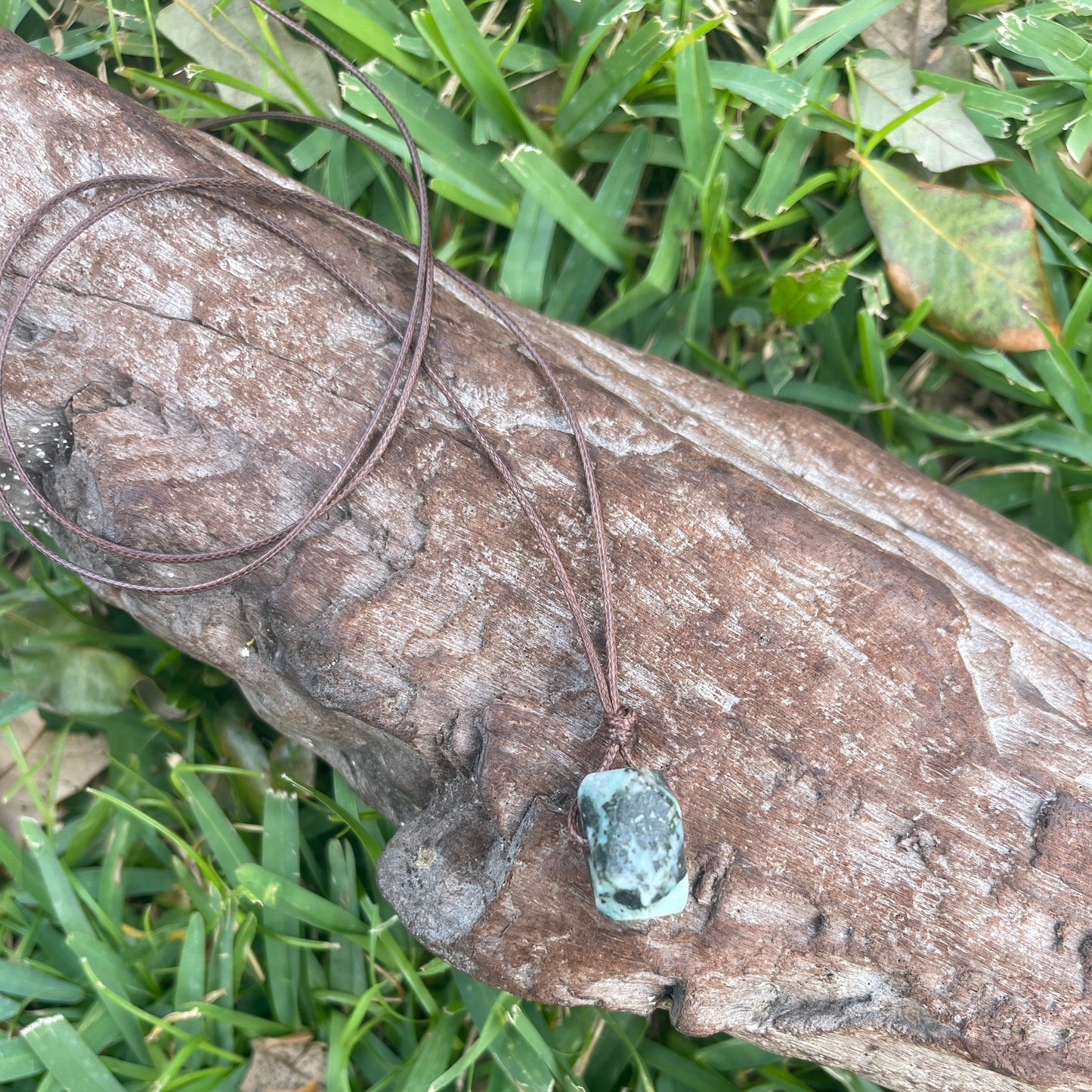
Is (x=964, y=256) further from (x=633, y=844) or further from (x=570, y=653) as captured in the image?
(x=633, y=844)

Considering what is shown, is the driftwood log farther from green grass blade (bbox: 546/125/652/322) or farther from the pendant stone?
green grass blade (bbox: 546/125/652/322)

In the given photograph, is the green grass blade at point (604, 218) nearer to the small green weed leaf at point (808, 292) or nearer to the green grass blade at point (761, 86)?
the green grass blade at point (761, 86)

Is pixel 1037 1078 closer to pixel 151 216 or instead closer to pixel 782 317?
pixel 782 317

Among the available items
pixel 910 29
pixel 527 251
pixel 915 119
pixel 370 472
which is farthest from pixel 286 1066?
pixel 910 29

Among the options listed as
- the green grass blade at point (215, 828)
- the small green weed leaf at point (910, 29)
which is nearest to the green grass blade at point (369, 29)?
the small green weed leaf at point (910, 29)

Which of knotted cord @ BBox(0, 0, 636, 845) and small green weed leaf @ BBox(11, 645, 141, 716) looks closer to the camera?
knotted cord @ BBox(0, 0, 636, 845)

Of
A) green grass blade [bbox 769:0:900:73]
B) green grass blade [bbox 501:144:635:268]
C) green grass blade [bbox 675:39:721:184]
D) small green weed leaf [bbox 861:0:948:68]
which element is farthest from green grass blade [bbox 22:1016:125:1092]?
small green weed leaf [bbox 861:0:948:68]

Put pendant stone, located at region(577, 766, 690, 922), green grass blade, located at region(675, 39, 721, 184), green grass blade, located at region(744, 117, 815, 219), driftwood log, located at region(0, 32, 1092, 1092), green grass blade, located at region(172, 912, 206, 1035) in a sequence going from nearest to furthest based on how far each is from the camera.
→ 1. pendant stone, located at region(577, 766, 690, 922)
2. driftwood log, located at region(0, 32, 1092, 1092)
3. green grass blade, located at region(172, 912, 206, 1035)
4. green grass blade, located at region(675, 39, 721, 184)
5. green grass blade, located at region(744, 117, 815, 219)
